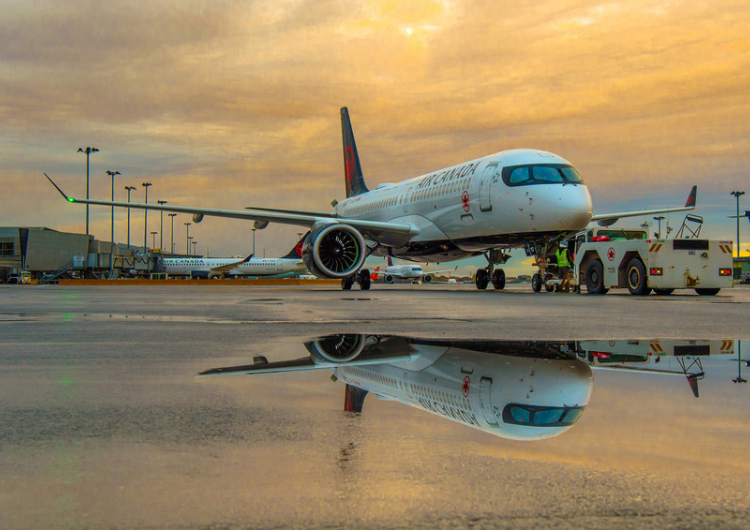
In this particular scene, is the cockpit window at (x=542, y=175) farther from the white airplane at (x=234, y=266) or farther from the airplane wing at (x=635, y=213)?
the white airplane at (x=234, y=266)

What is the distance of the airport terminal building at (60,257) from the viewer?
75250mm

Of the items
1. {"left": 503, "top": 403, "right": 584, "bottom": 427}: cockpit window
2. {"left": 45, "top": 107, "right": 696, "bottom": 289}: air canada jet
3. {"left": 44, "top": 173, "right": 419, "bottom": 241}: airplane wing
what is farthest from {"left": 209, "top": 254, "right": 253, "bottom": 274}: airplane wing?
{"left": 503, "top": 403, "right": 584, "bottom": 427}: cockpit window

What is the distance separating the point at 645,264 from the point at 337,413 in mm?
16724

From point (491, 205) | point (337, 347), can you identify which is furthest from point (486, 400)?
point (491, 205)

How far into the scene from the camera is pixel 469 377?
3.83 m

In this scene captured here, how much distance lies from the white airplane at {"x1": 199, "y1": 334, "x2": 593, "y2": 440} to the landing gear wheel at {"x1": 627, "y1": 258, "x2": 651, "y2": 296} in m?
13.6

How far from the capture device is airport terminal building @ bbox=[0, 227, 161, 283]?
75.2 m

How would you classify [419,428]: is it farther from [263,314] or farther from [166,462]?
[263,314]

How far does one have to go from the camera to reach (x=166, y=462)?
2.18m

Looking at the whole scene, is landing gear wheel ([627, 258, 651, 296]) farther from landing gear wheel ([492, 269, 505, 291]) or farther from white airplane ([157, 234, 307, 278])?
white airplane ([157, 234, 307, 278])

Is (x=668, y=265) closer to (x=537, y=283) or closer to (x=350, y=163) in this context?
(x=537, y=283)

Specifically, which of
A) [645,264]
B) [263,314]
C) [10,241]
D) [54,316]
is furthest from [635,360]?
[10,241]

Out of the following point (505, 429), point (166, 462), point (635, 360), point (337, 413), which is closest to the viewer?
point (166, 462)

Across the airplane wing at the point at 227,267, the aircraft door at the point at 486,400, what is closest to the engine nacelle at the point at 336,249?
the aircraft door at the point at 486,400
